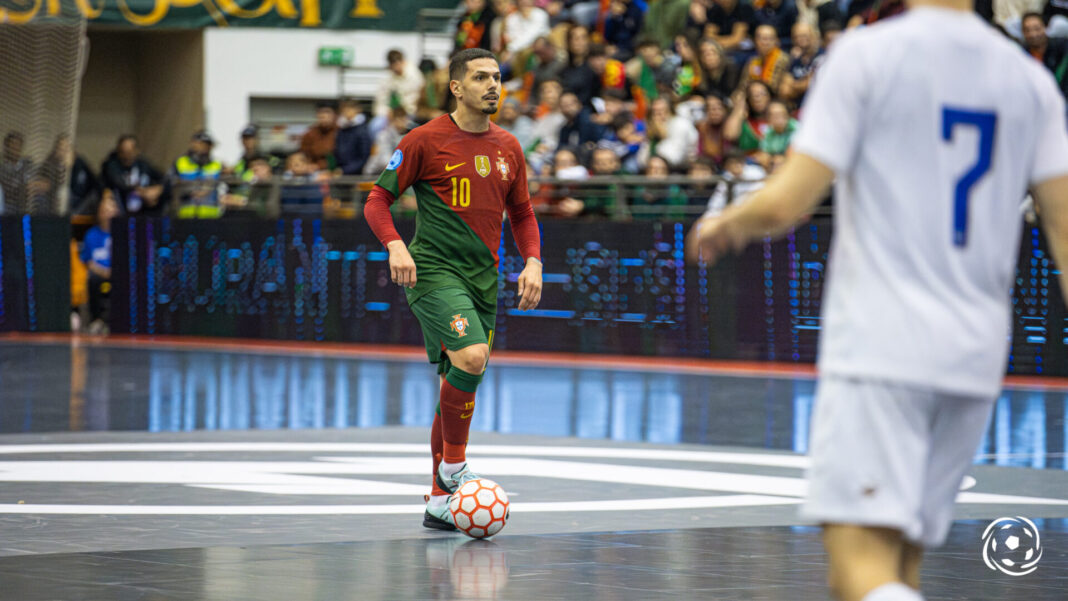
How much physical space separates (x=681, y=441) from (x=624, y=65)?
32.1ft

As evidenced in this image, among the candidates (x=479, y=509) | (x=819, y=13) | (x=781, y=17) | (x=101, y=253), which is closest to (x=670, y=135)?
(x=819, y=13)

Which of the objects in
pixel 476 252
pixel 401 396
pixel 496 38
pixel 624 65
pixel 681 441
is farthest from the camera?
pixel 496 38

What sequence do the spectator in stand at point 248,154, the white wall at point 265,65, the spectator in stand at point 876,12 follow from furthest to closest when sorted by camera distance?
the white wall at point 265,65 < the spectator in stand at point 248,154 < the spectator in stand at point 876,12

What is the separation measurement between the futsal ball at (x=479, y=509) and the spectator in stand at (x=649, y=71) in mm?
12818

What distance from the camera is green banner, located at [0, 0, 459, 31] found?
2692 centimetres

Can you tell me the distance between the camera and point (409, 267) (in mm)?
7758

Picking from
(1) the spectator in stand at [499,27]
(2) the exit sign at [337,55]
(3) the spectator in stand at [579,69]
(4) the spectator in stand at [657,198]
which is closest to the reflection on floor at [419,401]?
(4) the spectator in stand at [657,198]

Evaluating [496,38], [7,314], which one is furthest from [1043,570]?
[7,314]

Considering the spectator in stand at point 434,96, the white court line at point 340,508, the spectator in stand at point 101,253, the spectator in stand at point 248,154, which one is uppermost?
the spectator in stand at point 434,96

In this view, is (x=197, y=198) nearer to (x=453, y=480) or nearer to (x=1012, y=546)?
(x=453, y=480)

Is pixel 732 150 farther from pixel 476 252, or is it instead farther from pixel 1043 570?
pixel 1043 570

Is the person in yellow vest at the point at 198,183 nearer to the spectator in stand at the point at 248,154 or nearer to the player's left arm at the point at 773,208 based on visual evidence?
the spectator in stand at the point at 248,154

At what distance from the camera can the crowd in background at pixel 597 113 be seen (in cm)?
1809

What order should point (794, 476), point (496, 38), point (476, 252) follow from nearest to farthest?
point (476, 252) → point (794, 476) → point (496, 38)
